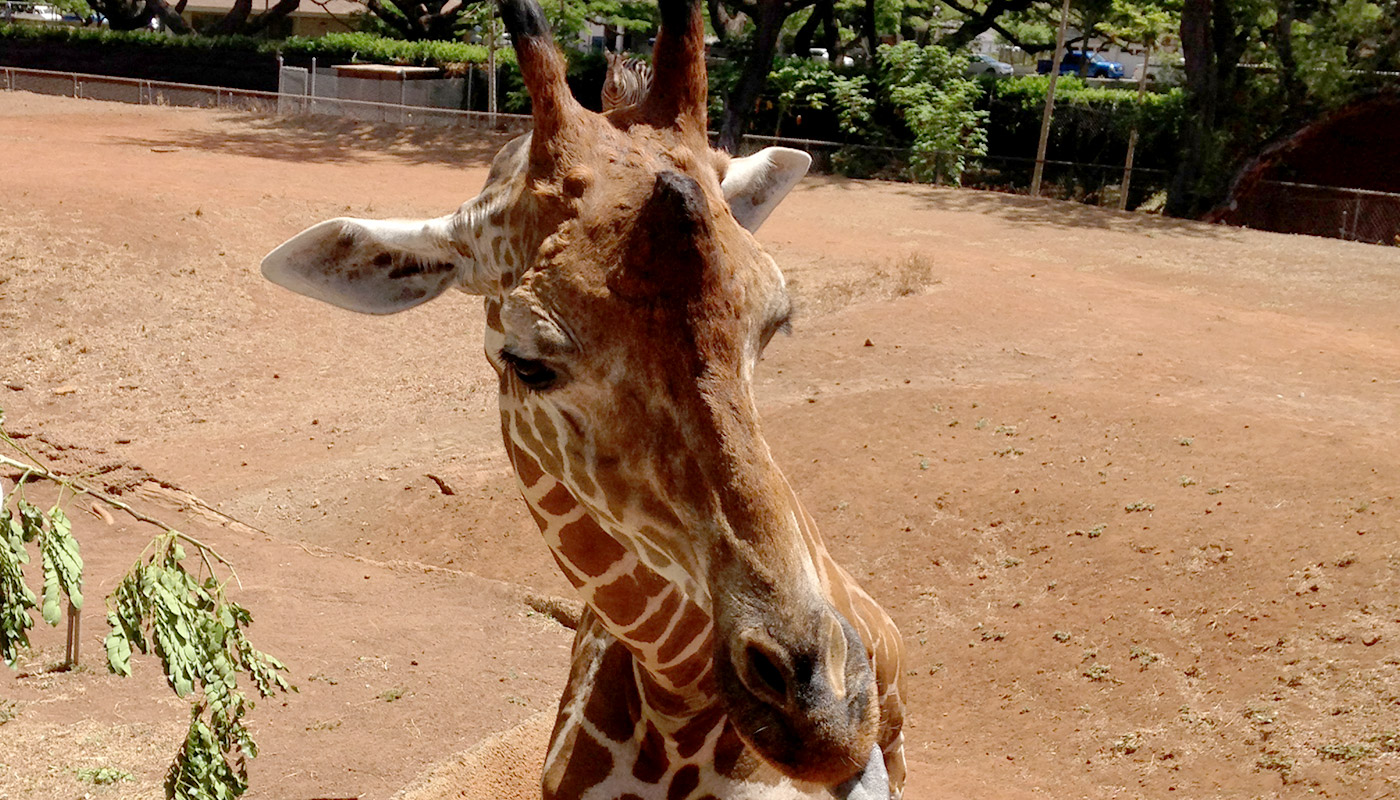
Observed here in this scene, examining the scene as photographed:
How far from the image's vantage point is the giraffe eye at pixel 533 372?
2533 mm

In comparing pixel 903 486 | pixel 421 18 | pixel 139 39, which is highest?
pixel 421 18

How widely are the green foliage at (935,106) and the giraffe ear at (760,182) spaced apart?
18870 millimetres

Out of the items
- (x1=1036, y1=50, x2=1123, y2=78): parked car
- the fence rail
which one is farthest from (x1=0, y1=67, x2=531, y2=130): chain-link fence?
(x1=1036, y1=50, x2=1123, y2=78): parked car

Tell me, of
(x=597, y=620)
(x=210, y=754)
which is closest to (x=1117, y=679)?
(x=597, y=620)

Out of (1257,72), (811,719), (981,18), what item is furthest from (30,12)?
(811,719)

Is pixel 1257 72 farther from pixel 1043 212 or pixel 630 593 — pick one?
pixel 630 593

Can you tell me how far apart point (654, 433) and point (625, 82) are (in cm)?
123

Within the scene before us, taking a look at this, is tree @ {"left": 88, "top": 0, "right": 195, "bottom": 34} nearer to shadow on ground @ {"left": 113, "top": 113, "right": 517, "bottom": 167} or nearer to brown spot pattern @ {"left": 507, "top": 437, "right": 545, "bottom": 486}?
shadow on ground @ {"left": 113, "top": 113, "right": 517, "bottom": 167}

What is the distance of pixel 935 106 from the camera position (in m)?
22.7

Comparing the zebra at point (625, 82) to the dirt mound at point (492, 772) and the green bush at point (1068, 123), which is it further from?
the green bush at point (1068, 123)

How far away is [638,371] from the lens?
2.42 metres

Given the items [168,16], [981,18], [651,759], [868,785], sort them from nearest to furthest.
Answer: [868,785] → [651,759] → [981,18] → [168,16]

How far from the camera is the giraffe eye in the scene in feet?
8.31

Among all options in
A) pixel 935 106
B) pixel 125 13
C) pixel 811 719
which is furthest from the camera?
pixel 125 13
